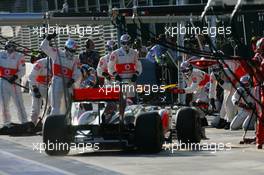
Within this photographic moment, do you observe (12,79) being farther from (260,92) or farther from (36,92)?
(260,92)

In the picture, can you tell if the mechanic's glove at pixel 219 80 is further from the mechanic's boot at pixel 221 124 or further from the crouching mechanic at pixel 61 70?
the crouching mechanic at pixel 61 70

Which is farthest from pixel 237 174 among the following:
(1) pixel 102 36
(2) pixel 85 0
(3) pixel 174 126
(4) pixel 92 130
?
(2) pixel 85 0

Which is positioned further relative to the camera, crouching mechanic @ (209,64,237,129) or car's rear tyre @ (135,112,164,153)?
crouching mechanic @ (209,64,237,129)

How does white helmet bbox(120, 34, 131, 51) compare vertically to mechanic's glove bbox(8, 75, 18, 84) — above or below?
above

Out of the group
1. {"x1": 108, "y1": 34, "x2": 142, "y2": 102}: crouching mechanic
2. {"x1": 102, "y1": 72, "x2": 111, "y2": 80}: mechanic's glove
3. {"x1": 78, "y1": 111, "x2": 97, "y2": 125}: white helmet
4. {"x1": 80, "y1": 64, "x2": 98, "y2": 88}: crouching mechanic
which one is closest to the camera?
{"x1": 78, "y1": 111, "x2": 97, "y2": 125}: white helmet

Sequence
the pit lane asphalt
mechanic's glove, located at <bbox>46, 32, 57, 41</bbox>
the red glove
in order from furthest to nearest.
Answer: the red glove < mechanic's glove, located at <bbox>46, 32, 57, 41</bbox> < the pit lane asphalt

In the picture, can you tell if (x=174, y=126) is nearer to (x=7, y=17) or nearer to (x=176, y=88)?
(x=176, y=88)

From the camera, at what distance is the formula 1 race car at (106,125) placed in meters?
14.1

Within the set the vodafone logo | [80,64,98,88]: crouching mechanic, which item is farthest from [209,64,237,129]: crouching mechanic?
the vodafone logo

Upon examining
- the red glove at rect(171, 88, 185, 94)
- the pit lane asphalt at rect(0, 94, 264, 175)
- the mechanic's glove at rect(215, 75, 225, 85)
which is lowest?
the pit lane asphalt at rect(0, 94, 264, 175)

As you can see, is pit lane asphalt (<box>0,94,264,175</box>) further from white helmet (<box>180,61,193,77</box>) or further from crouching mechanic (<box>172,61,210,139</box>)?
white helmet (<box>180,61,193,77</box>)

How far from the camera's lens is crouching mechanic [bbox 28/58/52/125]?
746 inches

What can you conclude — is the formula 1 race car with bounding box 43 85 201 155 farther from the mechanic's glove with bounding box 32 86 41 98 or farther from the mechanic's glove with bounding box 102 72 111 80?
the mechanic's glove with bounding box 102 72 111 80

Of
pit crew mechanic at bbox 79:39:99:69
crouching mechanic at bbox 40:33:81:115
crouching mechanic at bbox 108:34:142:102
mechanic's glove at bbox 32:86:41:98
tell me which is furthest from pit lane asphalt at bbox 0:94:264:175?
pit crew mechanic at bbox 79:39:99:69
